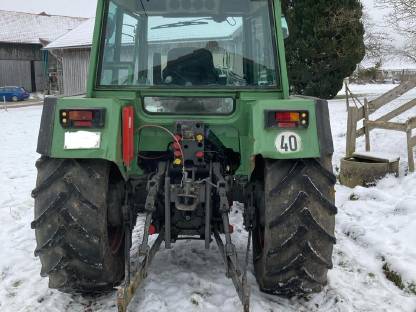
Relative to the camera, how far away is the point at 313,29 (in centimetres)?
1880

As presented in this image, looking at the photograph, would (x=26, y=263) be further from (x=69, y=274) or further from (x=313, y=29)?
(x=313, y=29)

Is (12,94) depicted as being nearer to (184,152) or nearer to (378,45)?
(378,45)

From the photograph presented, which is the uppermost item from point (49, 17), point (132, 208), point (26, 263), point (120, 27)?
point (49, 17)

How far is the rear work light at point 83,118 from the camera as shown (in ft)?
10.6

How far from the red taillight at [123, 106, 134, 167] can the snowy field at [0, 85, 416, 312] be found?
42.1 inches

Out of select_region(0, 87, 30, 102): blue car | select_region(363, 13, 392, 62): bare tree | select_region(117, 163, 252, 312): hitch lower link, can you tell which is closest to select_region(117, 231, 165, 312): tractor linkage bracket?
select_region(117, 163, 252, 312): hitch lower link

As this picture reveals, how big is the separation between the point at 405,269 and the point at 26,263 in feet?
10.9

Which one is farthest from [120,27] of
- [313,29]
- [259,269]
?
[313,29]

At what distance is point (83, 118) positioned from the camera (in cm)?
323

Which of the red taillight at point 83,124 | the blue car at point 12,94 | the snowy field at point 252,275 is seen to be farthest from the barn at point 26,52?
the red taillight at point 83,124

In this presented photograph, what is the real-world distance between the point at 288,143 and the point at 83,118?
1.37 m

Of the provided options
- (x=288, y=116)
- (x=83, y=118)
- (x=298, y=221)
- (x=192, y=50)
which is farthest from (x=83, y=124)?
(x=298, y=221)

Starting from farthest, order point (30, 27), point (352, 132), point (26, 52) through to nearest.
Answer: point (30, 27) < point (26, 52) < point (352, 132)

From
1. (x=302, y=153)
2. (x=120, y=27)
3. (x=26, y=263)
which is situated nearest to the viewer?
(x=302, y=153)
